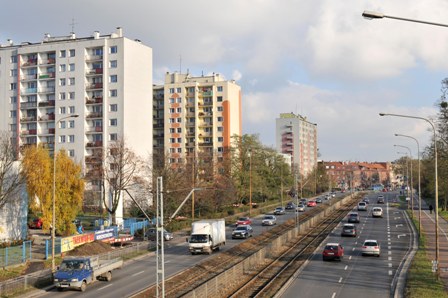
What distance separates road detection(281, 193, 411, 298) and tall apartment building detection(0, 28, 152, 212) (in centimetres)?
4107

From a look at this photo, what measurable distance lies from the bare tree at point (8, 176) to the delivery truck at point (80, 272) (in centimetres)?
1569

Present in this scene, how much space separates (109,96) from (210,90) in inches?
1550

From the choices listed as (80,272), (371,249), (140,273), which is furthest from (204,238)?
(80,272)

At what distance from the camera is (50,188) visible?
1885 inches

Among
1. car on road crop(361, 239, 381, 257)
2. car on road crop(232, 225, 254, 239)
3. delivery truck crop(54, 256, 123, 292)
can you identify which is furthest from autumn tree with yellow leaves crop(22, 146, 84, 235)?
car on road crop(361, 239, 381, 257)

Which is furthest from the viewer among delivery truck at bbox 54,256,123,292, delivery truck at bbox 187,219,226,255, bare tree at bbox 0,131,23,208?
bare tree at bbox 0,131,23,208

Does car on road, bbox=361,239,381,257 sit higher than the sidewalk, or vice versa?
car on road, bbox=361,239,381,257

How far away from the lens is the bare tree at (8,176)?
144 feet

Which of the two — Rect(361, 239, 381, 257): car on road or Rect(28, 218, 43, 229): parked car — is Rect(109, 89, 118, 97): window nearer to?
Rect(28, 218, 43, 229): parked car

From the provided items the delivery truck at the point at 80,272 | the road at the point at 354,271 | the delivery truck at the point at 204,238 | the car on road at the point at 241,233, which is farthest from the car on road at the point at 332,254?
the car on road at the point at 241,233

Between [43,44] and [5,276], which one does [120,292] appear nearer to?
[5,276]

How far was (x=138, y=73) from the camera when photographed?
280 ft

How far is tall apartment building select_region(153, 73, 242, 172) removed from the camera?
117688 millimetres

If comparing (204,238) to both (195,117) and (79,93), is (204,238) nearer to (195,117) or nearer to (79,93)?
(79,93)
